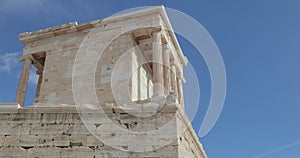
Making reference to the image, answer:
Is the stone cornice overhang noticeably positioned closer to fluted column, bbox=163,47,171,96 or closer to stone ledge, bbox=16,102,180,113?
fluted column, bbox=163,47,171,96

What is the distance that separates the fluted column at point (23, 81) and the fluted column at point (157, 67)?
6.06 meters

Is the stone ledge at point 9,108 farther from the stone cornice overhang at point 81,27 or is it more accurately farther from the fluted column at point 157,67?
the stone cornice overhang at point 81,27

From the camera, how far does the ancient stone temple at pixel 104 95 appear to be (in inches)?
223

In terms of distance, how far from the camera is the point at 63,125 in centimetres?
584

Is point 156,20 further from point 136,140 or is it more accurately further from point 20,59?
point 136,140

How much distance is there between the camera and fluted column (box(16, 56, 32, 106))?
14395 mm

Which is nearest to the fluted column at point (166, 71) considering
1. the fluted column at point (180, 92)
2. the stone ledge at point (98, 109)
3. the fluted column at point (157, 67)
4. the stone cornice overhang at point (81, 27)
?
the fluted column at point (157, 67)

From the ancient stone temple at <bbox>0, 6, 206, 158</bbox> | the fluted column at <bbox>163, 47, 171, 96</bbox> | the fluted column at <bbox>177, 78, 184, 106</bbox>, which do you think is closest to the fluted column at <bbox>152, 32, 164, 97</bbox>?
the ancient stone temple at <bbox>0, 6, 206, 158</bbox>

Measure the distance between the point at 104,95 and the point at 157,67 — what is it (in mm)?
2437

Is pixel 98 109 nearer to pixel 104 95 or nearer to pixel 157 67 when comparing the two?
pixel 104 95

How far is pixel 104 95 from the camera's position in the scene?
12625 mm

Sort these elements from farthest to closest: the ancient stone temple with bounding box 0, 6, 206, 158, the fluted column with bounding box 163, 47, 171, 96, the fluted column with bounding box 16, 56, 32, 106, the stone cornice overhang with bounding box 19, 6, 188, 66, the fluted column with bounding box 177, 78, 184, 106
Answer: the fluted column with bounding box 177, 78, 184, 106
the fluted column with bounding box 16, 56, 32, 106
the stone cornice overhang with bounding box 19, 6, 188, 66
the fluted column with bounding box 163, 47, 171, 96
the ancient stone temple with bounding box 0, 6, 206, 158

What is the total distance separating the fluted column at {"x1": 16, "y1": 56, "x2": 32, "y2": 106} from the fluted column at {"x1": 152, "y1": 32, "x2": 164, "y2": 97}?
19.9ft

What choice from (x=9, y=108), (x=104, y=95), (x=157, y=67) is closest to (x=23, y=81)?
(x=104, y=95)
